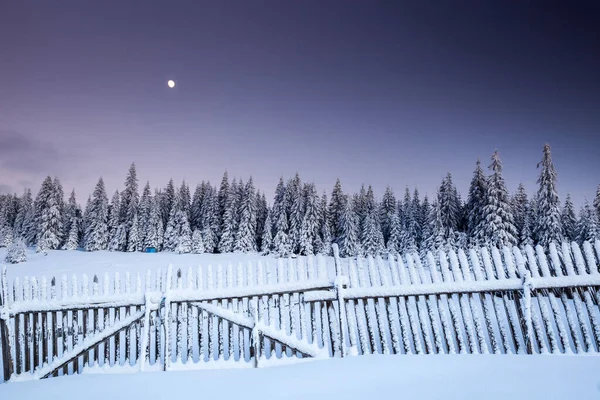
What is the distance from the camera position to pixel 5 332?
627cm

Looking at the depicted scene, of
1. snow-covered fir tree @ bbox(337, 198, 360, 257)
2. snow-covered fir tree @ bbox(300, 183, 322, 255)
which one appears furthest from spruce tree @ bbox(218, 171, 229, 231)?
snow-covered fir tree @ bbox(337, 198, 360, 257)

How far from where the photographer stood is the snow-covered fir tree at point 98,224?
56.6m

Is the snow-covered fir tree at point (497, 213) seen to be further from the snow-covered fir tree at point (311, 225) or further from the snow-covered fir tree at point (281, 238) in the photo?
the snow-covered fir tree at point (281, 238)

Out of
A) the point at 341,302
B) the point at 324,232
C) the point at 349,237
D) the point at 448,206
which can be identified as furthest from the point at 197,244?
the point at 341,302

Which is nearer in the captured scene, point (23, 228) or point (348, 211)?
point (348, 211)

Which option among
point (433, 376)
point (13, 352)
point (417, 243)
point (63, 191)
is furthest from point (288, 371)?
point (63, 191)

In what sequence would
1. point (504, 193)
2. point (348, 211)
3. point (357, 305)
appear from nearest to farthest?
point (357, 305) < point (504, 193) < point (348, 211)

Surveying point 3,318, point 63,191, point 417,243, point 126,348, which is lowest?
point 126,348

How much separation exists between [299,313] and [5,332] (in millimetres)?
5908

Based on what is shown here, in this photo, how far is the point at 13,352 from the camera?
629 cm

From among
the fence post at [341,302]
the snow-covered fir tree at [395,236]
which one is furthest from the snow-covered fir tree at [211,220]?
the fence post at [341,302]

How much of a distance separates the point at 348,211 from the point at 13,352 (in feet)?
158

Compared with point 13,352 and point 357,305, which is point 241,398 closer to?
point 357,305

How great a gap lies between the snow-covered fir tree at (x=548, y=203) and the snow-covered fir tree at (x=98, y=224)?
65.1 metres
